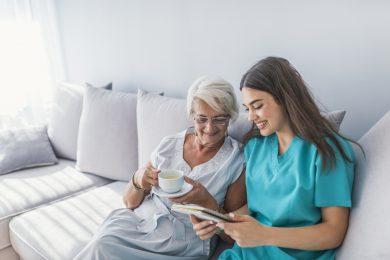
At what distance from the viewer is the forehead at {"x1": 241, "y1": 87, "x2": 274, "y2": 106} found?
1.23 metres

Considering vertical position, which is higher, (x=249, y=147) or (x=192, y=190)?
(x=249, y=147)

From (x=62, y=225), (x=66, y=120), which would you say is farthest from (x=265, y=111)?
(x=66, y=120)

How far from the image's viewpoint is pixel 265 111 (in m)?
1.24

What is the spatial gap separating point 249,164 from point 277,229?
0.30 metres

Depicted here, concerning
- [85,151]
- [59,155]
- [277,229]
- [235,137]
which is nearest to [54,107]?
[59,155]

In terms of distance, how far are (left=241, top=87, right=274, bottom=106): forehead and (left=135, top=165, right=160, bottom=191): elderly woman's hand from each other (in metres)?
0.47

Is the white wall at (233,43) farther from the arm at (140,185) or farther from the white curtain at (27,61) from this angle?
the arm at (140,185)

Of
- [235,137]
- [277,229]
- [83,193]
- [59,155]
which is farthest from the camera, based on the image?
[59,155]

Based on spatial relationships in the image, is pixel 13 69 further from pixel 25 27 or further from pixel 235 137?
pixel 235 137

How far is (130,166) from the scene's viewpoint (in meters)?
2.17

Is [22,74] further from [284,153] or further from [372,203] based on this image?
[372,203]

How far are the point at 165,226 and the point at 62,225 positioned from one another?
57 cm

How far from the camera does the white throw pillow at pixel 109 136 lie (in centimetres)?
217

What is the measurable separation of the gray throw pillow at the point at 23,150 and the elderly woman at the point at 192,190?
1092mm
